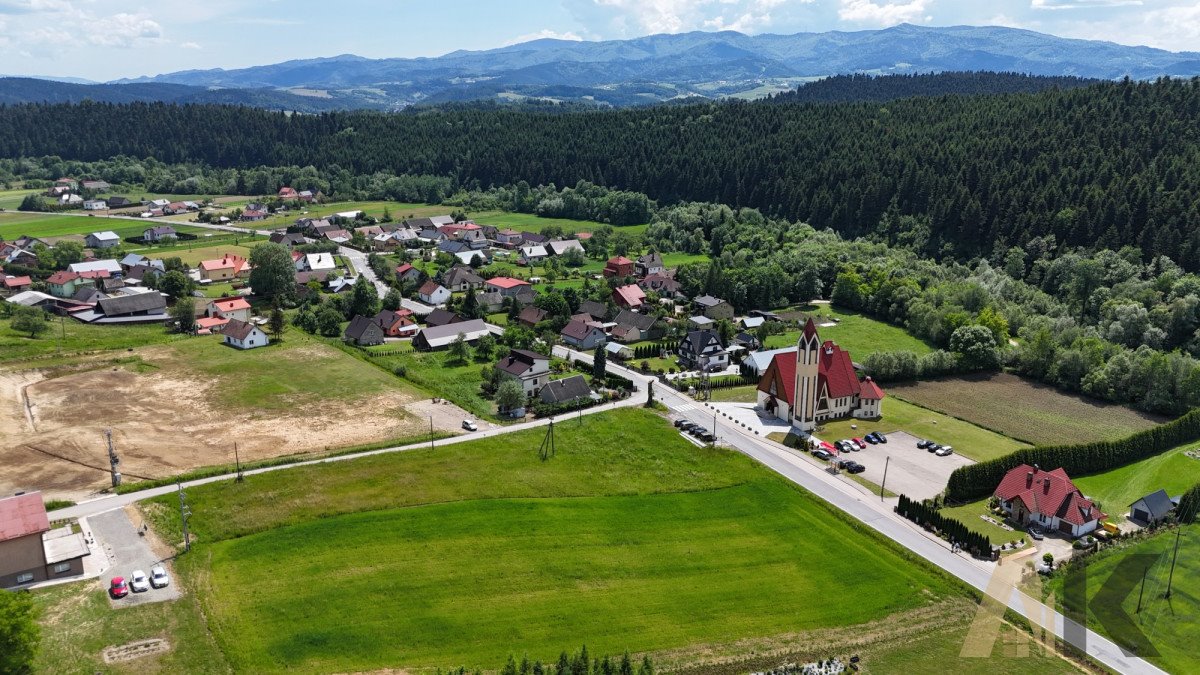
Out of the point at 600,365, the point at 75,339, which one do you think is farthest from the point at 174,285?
the point at 600,365

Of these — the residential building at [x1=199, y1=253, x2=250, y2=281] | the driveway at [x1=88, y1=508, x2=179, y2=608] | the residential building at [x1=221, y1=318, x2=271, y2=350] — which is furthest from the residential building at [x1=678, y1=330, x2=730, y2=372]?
the residential building at [x1=199, y1=253, x2=250, y2=281]

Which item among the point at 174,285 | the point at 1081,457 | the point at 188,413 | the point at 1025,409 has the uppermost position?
the point at 174,285

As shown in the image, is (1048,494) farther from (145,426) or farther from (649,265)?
(649,265)

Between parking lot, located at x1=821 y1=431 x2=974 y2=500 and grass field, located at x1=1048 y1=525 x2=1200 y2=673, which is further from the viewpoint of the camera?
parking lot, located at x1=821 y1=431 x2=974 y2=500

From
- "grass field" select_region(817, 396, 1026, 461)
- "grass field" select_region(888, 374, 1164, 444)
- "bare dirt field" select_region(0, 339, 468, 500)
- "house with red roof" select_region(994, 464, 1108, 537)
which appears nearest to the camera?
"house with red roof" select_region(994, 464, 1108, 537)

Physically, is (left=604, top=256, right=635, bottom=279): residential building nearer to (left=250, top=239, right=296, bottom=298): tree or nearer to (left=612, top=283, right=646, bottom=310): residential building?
(left=612, top=283, right=646, bottom=310): residential building

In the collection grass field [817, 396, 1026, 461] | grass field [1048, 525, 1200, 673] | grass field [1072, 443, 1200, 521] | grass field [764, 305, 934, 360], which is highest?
grass field [1048, 525, 1200, 673]

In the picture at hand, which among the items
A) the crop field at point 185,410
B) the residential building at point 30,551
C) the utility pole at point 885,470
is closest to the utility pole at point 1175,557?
the utility pole at point 885,470
